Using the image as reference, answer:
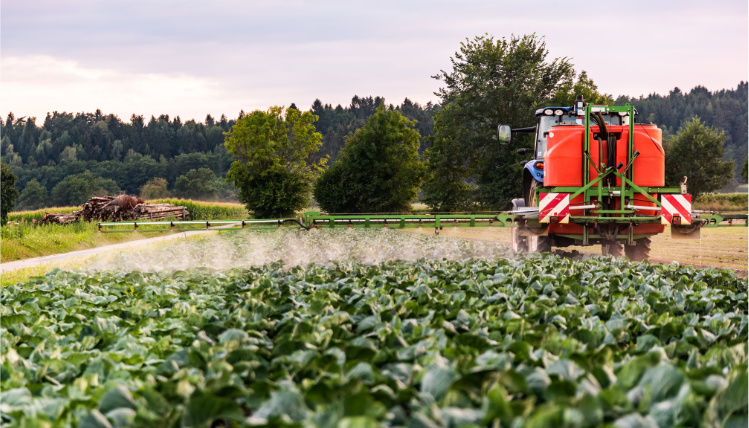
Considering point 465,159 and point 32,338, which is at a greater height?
point 465,159

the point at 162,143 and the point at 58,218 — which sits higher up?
the point at 162,143

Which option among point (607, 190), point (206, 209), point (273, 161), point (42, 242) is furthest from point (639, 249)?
point (273, 161)

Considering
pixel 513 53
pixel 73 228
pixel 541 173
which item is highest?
pixel 513 53

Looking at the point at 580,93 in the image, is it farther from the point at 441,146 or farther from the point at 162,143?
the point at 162,143

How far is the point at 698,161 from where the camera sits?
58281mm

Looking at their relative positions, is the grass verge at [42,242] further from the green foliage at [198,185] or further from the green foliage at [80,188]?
the green foliage at [80,188]

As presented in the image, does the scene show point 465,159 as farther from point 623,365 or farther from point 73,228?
point 623,365

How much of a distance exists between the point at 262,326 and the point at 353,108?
115 m

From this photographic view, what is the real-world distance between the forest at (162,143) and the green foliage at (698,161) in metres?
34.9

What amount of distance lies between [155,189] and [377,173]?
161 ft

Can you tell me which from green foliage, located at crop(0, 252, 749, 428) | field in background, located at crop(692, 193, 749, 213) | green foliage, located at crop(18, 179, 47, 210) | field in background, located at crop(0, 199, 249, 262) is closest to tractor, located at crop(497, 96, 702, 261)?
green foliage, located at crop(0, 252, 749, 428)

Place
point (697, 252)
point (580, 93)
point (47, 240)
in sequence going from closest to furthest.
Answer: point (697, 252), point (47, 240), point (580, 93)

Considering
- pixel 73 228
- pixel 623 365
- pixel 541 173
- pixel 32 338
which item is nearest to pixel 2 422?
pixel 32 338

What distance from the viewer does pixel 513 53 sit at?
44.5 m
